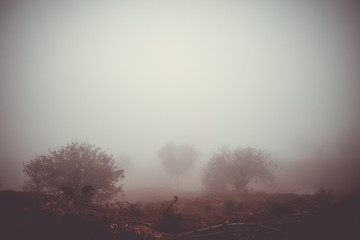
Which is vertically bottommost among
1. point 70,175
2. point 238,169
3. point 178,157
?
point 238,169

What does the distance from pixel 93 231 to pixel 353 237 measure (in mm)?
4872

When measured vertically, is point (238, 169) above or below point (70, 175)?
below

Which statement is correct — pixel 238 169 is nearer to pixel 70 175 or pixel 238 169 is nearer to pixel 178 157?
pixel 70 175

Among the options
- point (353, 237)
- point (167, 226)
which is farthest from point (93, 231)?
point (353, 237)

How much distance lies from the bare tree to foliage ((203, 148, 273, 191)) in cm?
2495

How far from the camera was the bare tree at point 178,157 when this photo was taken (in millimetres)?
50719

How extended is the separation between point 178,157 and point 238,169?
29.4 meters

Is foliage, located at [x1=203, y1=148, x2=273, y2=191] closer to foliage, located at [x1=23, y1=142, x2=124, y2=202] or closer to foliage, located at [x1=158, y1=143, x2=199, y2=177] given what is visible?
foliage, located at [x1=23, y1=142, x2=124, y2=202]

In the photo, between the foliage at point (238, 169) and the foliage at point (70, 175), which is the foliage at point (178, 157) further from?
the foliage at point (70, 175)

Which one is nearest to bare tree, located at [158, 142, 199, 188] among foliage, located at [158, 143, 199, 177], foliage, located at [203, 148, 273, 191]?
foliage, located at [158, 143, 199, 177]

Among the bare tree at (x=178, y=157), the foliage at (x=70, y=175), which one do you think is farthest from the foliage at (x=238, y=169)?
the bare tree at (x=178, y=157)

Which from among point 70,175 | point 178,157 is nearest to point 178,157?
point 178,157

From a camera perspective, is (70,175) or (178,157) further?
(178,157)

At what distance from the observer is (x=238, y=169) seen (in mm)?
24078
